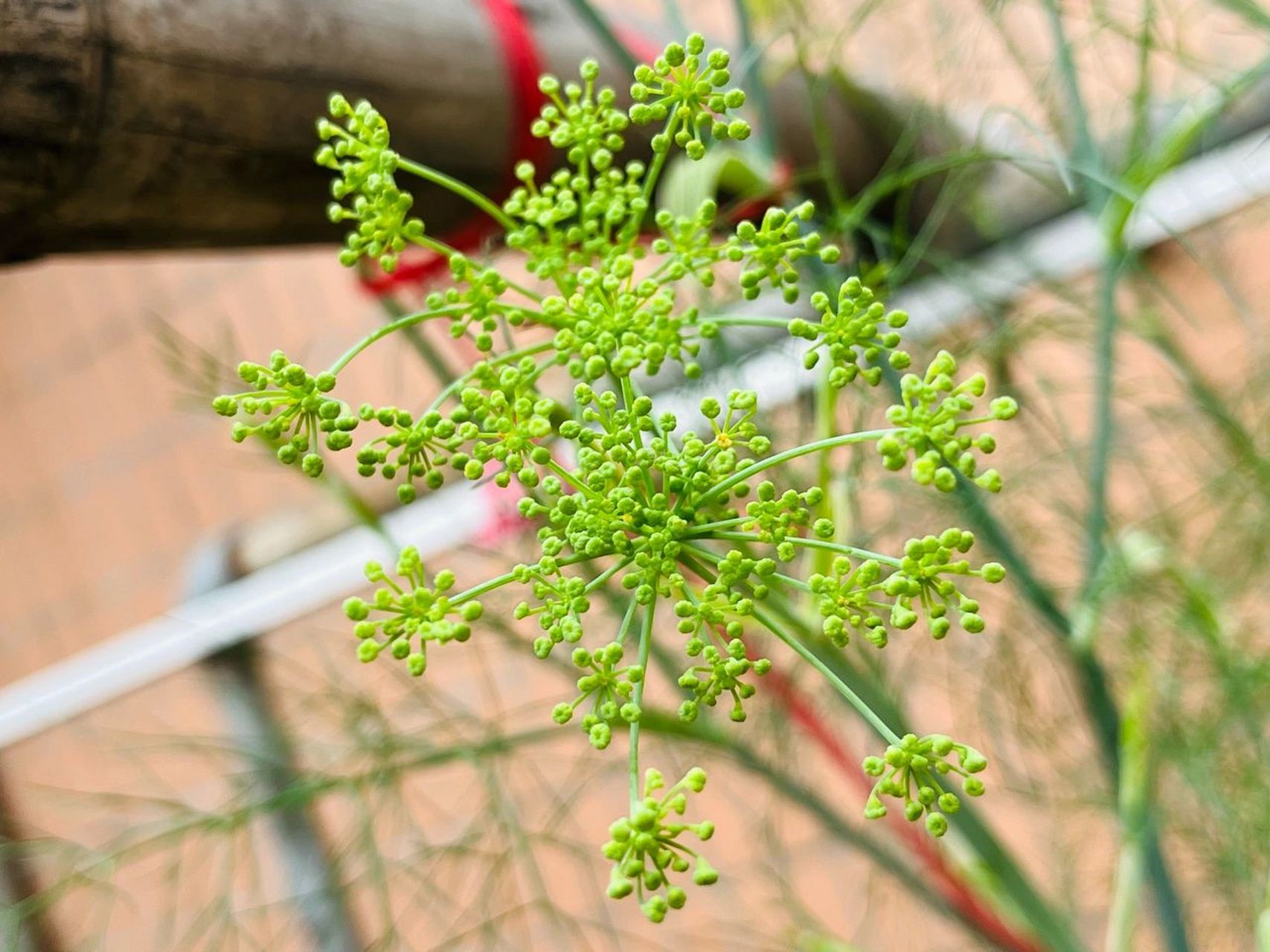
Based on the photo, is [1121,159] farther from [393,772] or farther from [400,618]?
[400,618]

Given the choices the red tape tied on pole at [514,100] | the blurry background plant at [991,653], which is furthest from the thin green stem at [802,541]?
the red tape tied on pole at [514,100]

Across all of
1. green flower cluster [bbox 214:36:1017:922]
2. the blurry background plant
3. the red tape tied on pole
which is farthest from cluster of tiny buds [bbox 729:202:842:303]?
the red tape tied on pole

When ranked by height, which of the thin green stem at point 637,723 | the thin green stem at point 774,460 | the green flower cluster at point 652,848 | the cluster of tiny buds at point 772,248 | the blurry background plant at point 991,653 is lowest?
the green flower cluster at point 652,848

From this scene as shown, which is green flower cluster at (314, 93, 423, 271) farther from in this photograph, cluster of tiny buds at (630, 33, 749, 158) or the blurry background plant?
the blurry background plant

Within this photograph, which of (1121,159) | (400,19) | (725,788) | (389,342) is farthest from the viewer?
(389,342)

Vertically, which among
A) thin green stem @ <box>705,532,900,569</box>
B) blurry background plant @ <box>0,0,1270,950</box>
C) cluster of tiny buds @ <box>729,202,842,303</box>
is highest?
blurry background plant @ <box>0,0,1270,950</box>

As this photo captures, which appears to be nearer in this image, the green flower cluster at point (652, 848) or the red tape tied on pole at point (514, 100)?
the green flower cluster at point (652, 848)

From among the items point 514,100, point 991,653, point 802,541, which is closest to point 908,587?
point 802,541

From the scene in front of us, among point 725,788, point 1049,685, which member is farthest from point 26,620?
point 1049,685

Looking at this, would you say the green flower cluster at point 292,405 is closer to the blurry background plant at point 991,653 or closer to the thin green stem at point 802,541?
the thin green stem at point 802,541
